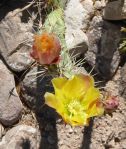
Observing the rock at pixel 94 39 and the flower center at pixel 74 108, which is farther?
the rock at pixel 94 39

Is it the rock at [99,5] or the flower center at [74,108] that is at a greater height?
the rock at [99,5]

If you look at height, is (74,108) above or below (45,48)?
below

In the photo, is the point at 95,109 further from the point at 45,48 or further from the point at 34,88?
the point at 34,88

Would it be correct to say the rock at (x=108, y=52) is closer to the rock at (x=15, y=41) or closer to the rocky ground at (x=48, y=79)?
the rocky ground at (x=48, y=79)

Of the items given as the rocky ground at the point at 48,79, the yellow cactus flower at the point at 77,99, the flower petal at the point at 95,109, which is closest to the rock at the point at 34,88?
the rocky ground at the point at 48,79

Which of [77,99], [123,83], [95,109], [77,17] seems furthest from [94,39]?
[95,109]

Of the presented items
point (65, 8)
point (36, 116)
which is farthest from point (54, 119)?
point (65, 8)
